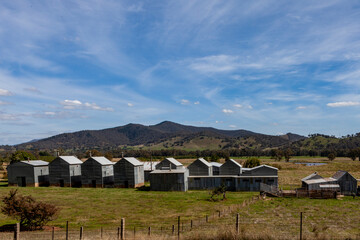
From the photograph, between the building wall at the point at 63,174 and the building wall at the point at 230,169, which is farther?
the building wall at the point at 63,174

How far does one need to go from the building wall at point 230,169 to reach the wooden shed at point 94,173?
24482mm

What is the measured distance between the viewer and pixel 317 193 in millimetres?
48562

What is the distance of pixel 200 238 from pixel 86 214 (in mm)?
22080

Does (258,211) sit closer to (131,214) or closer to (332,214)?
(332,214)

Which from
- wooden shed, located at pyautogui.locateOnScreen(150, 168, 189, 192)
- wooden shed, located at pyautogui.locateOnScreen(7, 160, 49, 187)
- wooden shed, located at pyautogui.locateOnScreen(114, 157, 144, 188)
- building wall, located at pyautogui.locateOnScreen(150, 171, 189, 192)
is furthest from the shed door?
wooden shed, located at pyautogui.locateOnScreen(150, 168, 189, 192)

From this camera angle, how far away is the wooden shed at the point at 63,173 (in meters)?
68.9

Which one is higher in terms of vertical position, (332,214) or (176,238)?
(176,238)

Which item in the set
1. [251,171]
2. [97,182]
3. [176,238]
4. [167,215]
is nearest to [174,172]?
[251,171]

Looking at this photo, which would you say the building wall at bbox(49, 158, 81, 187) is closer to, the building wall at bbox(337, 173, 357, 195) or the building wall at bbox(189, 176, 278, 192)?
the building wall at bbox(189, 176, 278, 192)

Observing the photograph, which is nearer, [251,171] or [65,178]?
[251,171]

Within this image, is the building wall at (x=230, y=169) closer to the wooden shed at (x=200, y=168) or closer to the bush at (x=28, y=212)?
the wooden shed at (x=200, y=168)

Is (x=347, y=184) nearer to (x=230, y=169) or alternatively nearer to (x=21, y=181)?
(x=230, y=169)

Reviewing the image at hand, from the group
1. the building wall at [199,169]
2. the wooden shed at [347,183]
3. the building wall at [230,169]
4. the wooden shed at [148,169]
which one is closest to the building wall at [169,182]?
the building wall at [199,169]

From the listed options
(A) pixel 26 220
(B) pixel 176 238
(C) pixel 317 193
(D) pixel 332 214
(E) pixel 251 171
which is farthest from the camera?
(E) pixel 251 171
